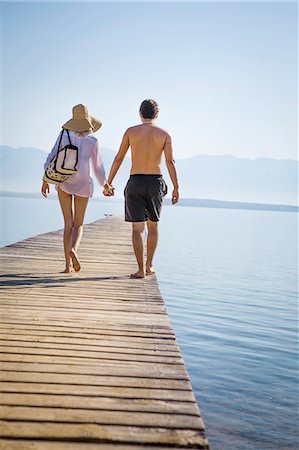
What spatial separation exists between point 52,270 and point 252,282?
19623mm

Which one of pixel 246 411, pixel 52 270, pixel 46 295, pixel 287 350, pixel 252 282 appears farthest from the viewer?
pixel 252 282

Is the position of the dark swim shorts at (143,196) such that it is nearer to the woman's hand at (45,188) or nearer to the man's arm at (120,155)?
the man's arm at (120,155)

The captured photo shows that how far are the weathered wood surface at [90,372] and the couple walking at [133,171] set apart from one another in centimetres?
98

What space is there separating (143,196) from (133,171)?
1.12 feet

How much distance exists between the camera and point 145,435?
101 inches

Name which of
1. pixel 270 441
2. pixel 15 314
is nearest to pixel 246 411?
pixel 270 441

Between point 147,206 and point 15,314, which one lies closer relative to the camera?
point 15,314

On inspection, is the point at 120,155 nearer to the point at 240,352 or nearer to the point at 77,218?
the point at 77,218

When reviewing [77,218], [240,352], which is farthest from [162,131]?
[240,352]

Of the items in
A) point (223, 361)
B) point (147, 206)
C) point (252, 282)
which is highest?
point (147, 206)

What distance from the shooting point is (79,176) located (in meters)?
6.79

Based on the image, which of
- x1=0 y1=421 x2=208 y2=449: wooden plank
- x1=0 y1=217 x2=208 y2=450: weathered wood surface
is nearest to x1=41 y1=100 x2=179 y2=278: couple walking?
x1=0 y1=217 x2=208 y2=450: weathered wood surface

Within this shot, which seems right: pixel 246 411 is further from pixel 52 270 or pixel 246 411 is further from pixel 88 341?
pixel 88 341

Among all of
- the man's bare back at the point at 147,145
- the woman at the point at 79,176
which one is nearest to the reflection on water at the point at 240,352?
the woman at the point at 79,176
